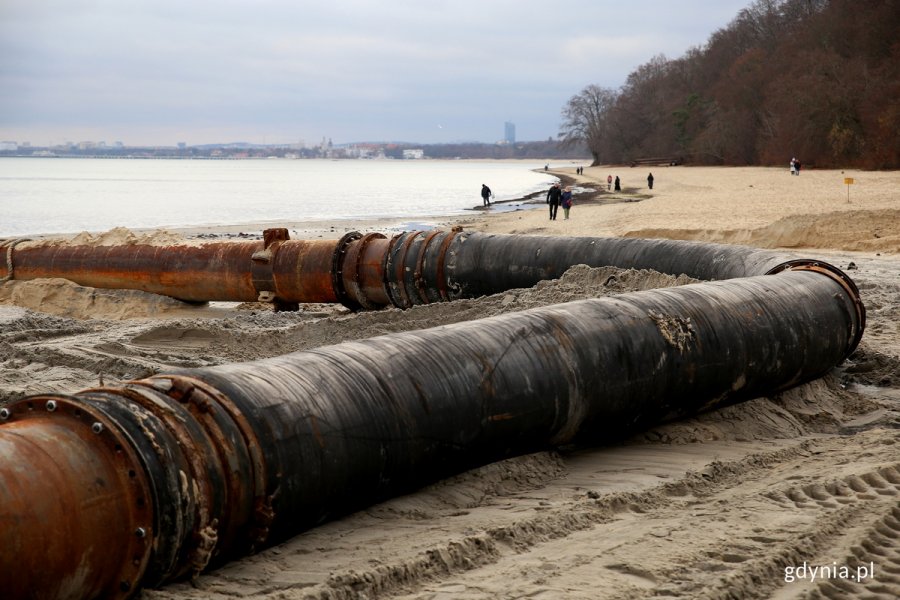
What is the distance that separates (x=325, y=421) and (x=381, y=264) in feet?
22.1

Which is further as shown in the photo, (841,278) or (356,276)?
(356,276)

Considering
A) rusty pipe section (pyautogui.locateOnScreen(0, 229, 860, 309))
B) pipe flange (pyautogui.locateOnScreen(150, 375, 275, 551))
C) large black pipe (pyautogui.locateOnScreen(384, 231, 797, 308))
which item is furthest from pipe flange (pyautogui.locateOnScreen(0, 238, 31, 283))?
pipe flange (pyautogui.locateOnScreen(150, 375, 275, 551))

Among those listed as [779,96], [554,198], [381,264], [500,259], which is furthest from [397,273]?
[779,96]

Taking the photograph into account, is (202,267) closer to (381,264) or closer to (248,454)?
(381,264)

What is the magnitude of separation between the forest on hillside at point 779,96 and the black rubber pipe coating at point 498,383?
38.0m

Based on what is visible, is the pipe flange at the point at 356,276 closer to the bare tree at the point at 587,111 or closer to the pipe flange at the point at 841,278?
the pipe flange at the point at 841,278

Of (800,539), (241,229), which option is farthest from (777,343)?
(241,229)

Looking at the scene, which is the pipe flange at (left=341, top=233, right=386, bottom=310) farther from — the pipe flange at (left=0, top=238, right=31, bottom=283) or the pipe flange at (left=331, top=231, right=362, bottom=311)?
the pipe flange at (left=0, top=238, right=31, bottom=283)

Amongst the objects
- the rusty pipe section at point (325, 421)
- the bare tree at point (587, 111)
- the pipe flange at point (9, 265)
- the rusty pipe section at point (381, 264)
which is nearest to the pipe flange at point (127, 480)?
the rusty pipe section at point (325, 421)

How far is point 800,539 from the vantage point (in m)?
3.70

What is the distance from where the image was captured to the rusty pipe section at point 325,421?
3174 mm

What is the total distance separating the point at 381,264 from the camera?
34.9 ft

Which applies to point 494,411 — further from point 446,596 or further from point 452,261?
point 452,261

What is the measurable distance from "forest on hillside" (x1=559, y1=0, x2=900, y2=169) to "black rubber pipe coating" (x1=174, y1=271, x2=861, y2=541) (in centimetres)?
3805
